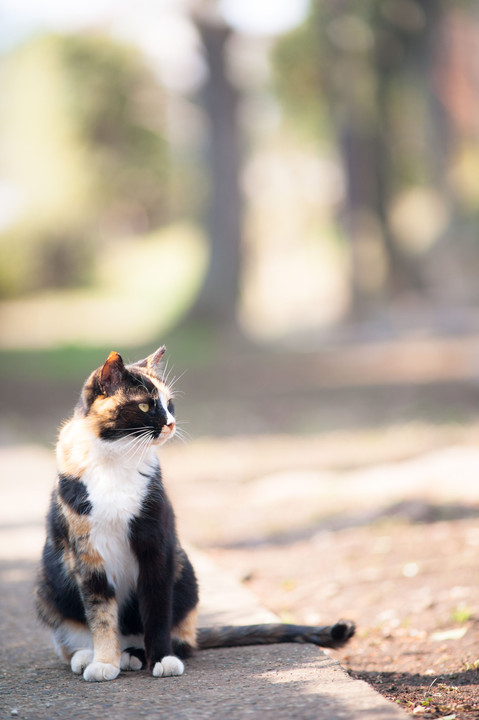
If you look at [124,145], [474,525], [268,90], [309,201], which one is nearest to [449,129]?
[268,90]

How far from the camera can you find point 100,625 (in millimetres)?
3344

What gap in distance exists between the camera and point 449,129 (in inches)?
1248

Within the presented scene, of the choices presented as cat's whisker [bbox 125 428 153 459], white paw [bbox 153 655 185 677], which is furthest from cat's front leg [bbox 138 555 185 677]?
cat's whisker [bbox 125 428 153 459]

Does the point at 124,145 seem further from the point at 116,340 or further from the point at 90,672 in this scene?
the point at 90,672

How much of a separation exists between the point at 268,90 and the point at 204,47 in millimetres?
11489

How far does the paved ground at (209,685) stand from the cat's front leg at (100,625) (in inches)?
2.1

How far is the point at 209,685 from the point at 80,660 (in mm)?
623

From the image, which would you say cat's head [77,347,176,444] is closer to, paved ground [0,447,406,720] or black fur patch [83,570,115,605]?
black fur patch [83,570,115,605]

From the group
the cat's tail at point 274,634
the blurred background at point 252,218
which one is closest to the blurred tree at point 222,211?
the blurred background at point 252,218

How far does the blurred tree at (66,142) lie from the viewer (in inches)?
1331

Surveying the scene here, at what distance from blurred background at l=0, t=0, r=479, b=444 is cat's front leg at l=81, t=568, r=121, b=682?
7632 mm

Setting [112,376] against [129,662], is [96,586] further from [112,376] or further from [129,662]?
[112,376]

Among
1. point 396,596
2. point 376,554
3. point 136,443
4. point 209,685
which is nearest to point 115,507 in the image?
point 136,443

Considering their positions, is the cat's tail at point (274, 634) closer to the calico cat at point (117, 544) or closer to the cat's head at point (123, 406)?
the calico cat at point (117, 544)
